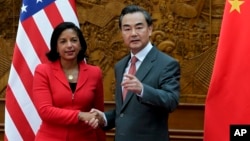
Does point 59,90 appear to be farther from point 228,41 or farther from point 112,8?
point 112,8

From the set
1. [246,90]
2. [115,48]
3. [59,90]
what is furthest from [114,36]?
[246,90]

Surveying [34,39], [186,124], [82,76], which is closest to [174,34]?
[186,124]

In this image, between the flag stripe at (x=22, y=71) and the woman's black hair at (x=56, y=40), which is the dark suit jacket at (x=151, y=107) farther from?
the flag stripe at (x=22, y=71)

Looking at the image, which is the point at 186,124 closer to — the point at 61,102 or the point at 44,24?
the point at 44,24

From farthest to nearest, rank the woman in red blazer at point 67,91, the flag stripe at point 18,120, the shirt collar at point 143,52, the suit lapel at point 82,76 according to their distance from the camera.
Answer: the flag stripe at point 18,120
the suit lapel at point 82,76
the woman in red blazer at point 67,91
the shirt collar at point 143,52

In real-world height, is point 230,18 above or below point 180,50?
above

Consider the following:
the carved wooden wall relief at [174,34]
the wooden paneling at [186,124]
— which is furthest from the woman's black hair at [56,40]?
the wooden paneling at [186,124]

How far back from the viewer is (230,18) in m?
2.99

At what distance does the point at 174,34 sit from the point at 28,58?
1477 mm

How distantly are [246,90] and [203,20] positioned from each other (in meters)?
1.91

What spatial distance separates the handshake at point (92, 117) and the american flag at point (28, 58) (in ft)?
2.38

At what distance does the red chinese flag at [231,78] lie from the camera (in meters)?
2.91

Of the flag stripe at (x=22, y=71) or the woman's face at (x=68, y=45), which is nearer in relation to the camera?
the woman's face at (x=68, y=45)

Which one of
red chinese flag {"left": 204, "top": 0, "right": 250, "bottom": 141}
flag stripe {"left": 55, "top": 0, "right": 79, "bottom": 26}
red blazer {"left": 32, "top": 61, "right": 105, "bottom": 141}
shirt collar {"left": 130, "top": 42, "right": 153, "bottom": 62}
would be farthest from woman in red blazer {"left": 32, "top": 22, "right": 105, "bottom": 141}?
red chinese flag {"left": 204, "top": 0, "right": 250, "bottom": 141}
